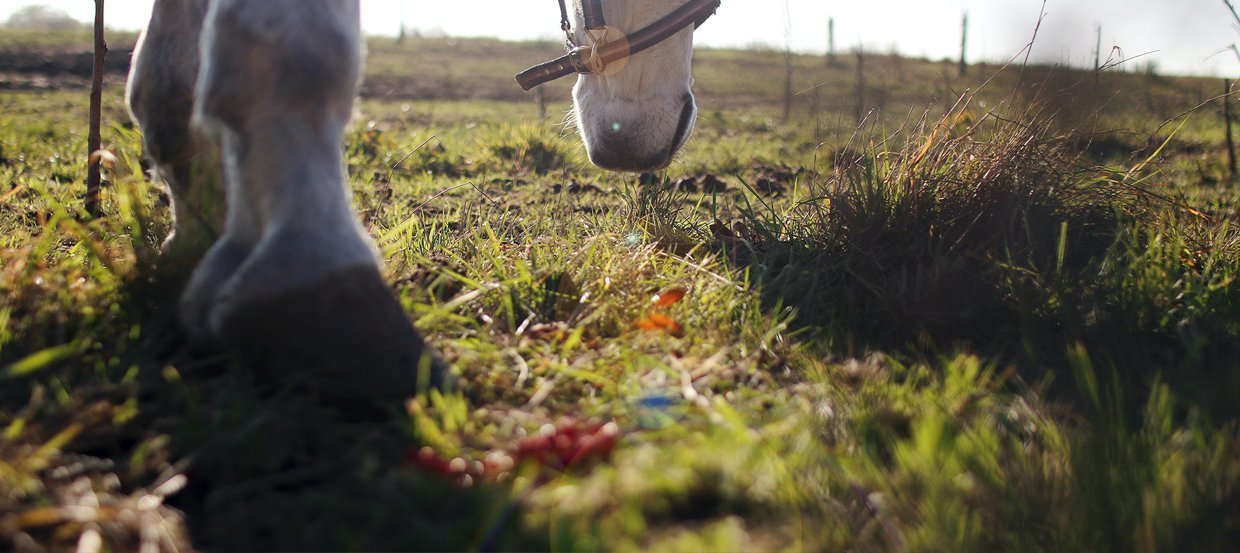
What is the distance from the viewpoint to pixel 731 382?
5.68ft

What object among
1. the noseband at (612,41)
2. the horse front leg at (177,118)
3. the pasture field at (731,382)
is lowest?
the pasture field at (731,382)

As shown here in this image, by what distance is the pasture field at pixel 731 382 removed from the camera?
1.15 meters

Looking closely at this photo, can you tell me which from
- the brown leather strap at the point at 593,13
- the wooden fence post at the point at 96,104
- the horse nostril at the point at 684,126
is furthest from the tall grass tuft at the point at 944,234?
the wooden fence post at the point at 96,104

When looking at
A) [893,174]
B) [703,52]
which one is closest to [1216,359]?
[893,174]

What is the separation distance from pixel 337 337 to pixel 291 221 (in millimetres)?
194

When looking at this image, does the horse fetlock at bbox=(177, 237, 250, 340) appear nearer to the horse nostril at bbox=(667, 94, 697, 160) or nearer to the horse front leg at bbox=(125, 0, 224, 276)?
the horse front leg at bbox=(125, 0, 224, 276)

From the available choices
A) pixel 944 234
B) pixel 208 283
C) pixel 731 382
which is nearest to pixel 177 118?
pixel 208 283

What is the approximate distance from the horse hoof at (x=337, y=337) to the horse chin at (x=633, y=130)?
1050 mm

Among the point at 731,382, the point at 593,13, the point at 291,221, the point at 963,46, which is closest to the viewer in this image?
the point at 291,221

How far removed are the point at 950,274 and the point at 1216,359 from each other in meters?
0.61

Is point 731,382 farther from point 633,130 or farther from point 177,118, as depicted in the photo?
point 177,118

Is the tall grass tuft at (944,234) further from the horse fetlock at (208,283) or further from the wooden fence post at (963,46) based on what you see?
the wooden fence post at (963,46)

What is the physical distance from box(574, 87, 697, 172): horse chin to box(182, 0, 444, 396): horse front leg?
97 cm

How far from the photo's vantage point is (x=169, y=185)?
193 cm
